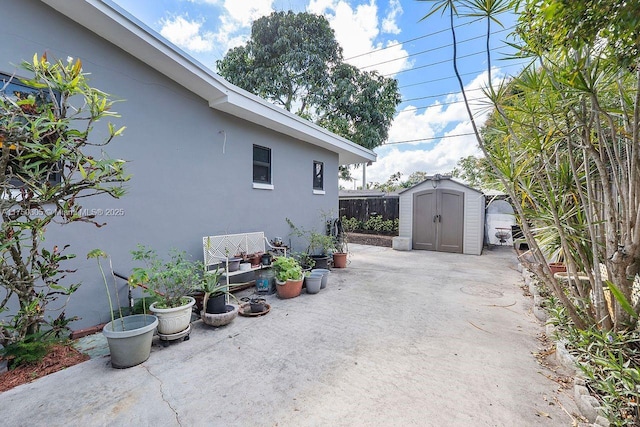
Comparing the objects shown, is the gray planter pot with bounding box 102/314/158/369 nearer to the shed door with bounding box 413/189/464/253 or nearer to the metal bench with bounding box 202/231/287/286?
the metal bench with bounding box 202/231/287/286

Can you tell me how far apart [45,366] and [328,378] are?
2.70m

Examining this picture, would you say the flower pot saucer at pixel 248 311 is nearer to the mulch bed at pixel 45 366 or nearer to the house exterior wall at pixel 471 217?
the mulch bed at pixel 45 366

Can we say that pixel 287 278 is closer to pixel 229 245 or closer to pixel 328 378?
pixel 229 245

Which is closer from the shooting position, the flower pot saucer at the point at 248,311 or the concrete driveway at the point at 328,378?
the concrete driveway at the point at 328,378

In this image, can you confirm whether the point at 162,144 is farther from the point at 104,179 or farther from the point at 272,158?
the point at 272,158

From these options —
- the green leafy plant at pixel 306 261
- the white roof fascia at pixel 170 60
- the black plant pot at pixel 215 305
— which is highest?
the white roof fascia at pixel 170 60

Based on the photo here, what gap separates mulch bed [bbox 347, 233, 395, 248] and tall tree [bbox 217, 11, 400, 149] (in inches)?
163

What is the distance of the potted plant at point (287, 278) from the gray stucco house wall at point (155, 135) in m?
1.23

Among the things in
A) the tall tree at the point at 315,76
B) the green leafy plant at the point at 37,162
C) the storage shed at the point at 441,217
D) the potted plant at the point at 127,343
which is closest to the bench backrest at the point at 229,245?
the potted plant at the point at 127,343

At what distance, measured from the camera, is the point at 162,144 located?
3.99 m

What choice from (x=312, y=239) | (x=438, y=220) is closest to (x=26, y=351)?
(x=312, y=239)

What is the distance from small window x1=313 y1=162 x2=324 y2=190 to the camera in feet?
24.7

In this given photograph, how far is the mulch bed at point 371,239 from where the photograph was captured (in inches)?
421

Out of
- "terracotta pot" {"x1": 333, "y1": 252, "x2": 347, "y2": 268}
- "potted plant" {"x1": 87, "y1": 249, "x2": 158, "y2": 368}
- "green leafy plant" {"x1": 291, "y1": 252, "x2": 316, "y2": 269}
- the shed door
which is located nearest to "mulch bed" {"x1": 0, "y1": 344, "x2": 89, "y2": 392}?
"potted plant" {"x1": 87, "y1": 249, "x2": 158, "y2": 368}
